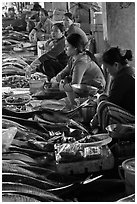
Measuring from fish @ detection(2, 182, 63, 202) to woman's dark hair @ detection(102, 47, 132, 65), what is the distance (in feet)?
4.14

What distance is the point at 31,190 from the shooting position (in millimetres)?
1984

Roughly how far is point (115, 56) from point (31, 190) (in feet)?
4.41

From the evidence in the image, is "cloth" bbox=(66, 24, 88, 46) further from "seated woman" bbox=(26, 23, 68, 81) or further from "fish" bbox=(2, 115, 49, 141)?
"fish" bbox=(2, 115, 49, 141)

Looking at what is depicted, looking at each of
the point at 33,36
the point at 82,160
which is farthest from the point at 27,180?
the point at 33,36

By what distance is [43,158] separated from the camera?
8.23 ft

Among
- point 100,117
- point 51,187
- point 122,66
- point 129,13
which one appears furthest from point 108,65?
point 129,13

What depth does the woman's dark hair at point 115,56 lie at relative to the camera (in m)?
2.92

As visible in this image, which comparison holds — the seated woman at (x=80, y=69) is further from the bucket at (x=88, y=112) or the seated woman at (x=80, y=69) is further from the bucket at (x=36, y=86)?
the bucket at (x=36, y=86)

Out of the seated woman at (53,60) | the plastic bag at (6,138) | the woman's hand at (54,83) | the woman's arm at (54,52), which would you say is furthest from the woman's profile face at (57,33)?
the plastic bag at (6,138)

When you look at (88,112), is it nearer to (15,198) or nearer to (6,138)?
(6,138)

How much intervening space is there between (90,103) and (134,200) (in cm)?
157

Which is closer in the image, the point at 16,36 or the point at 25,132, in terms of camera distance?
the point at 25,132

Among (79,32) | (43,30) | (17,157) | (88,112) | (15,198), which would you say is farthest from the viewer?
(43,30)

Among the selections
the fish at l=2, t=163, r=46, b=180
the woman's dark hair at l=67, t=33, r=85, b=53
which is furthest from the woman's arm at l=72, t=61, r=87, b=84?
the fish at l=2, t=163, r=46, b=180
